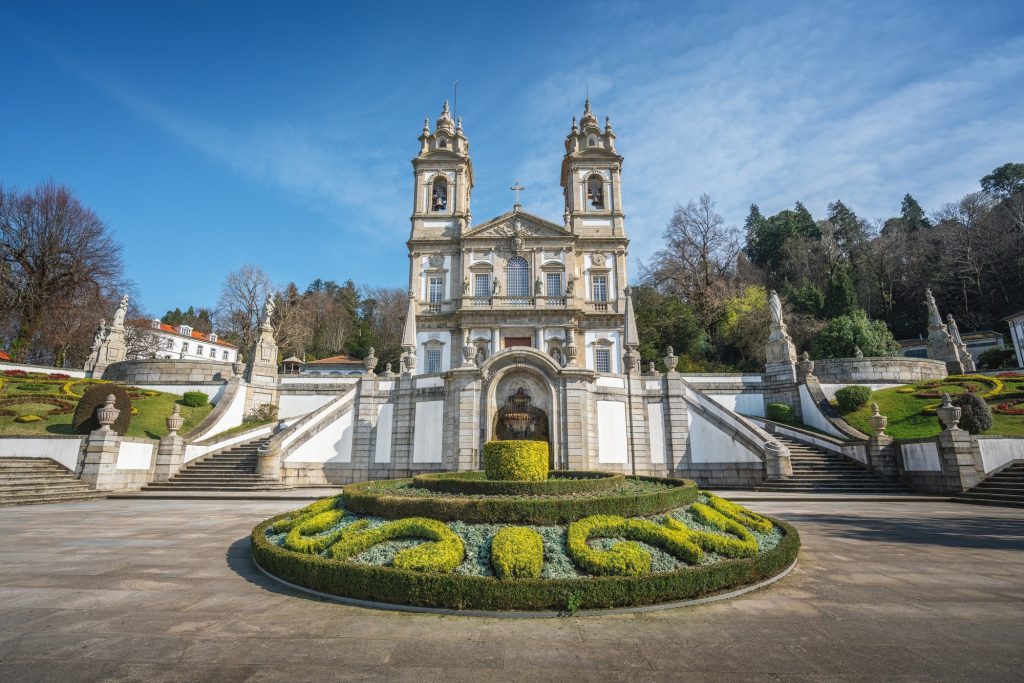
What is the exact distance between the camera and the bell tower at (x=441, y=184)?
128 feet

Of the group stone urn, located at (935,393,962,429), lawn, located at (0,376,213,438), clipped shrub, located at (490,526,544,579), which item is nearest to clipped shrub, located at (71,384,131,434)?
lawn, located at (0,376,213,438)

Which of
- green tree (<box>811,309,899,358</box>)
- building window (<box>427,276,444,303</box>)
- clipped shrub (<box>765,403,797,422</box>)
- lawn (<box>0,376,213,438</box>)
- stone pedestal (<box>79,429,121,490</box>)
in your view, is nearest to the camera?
stone pedestal (<box>79,429,121,490</box>)

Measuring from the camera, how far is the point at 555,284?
36.6 meters

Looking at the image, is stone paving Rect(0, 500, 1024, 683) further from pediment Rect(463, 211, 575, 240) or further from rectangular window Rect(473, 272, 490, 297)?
pediment Rect(463, 211, 575, 240)

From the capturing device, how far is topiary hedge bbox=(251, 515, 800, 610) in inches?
215

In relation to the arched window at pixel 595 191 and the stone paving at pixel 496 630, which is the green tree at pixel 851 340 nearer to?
the arched window at pixel 595 191

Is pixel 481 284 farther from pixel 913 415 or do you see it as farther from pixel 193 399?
pixel 913 415

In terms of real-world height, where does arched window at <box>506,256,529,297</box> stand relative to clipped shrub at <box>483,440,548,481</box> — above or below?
above

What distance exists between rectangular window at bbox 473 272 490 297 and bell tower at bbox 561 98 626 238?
24.7 feet

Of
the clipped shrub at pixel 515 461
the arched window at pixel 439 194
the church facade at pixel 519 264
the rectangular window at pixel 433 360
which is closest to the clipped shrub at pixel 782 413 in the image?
the church facade at pixel 519 264

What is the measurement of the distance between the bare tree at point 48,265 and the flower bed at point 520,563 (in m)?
37.4

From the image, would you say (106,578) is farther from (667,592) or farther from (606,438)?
(606,438)

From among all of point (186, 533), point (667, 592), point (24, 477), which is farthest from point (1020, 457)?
point (24, 477)

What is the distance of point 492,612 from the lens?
5449mm
